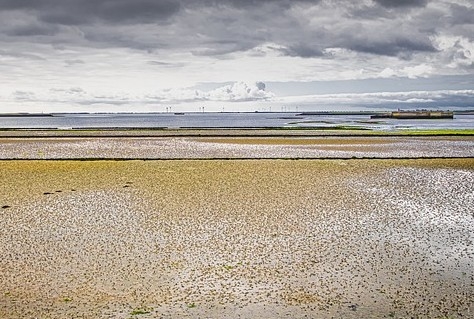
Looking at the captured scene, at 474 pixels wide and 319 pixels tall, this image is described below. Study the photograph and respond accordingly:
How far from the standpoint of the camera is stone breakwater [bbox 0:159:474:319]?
389 inches

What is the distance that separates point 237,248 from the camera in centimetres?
1364

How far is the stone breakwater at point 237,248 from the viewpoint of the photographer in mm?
9875

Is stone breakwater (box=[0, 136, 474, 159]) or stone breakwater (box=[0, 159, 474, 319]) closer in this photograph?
stone breakwater (box=[0, 159, 474, 319])

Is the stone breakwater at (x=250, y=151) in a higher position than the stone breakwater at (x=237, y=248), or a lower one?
higher

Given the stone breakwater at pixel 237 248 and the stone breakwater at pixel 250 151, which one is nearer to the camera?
the stone breakwater at pixel 237 248

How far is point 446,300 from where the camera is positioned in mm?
9961

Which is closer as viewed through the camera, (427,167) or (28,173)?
(28,173)

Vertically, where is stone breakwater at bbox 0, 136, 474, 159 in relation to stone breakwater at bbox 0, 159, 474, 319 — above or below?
above

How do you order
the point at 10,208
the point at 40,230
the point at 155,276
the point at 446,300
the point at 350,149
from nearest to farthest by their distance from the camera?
the point at 446,300 → the point at 155,276 → the point at 40,230 → the point at 10,208 → the point at 350,149

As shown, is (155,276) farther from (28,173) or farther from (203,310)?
(28,173)

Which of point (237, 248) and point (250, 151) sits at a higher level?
point (250, 151)

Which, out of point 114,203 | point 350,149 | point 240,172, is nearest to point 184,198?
point 114,203

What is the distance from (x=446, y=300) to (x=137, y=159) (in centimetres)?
2805

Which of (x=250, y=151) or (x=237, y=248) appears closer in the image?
(x=237, y=248)
